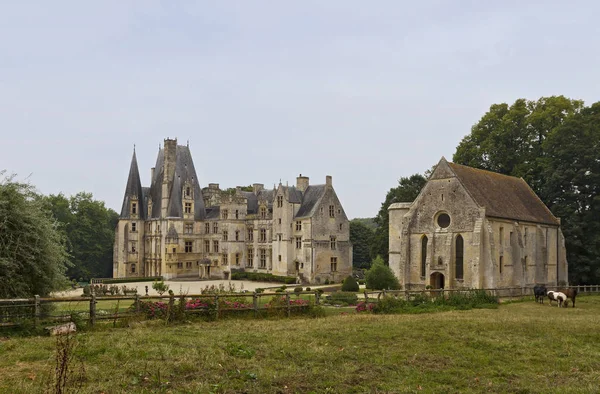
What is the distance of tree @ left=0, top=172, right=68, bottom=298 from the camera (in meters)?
16.4

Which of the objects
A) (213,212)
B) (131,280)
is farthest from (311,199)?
(131,280)

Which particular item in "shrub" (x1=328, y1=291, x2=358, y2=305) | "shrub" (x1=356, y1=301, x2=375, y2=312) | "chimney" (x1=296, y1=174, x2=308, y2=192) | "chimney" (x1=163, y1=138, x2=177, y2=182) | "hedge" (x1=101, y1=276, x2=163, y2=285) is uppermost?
"chimney" (x1=163, y1=138, x2=177, y2=182)

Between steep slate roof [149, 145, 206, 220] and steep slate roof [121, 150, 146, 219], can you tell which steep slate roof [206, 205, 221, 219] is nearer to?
steep slate roof [149, 145, 206, 220]

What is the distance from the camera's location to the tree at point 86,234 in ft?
215

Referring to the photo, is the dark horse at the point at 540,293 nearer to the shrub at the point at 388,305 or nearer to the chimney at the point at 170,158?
the shrub at the point at 388,305

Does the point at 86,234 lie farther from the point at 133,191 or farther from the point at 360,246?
the point at 360,246

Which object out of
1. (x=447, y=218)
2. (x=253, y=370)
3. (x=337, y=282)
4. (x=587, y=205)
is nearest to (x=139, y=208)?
(x=337, y=282)

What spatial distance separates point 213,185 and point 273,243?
1346cm

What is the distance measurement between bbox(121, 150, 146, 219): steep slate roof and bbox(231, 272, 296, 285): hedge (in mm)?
13774

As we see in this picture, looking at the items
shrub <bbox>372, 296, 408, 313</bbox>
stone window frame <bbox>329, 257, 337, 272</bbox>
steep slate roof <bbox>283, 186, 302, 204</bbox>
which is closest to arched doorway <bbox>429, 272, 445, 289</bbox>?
shrub <bbox>372, 296, 408, 313</bbox>

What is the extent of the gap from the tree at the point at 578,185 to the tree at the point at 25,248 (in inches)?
1463

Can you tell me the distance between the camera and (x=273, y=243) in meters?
55.1

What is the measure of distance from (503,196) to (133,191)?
39879mm

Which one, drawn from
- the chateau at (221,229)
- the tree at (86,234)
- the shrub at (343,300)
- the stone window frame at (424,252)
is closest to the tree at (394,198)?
the chateau at (221,229)
